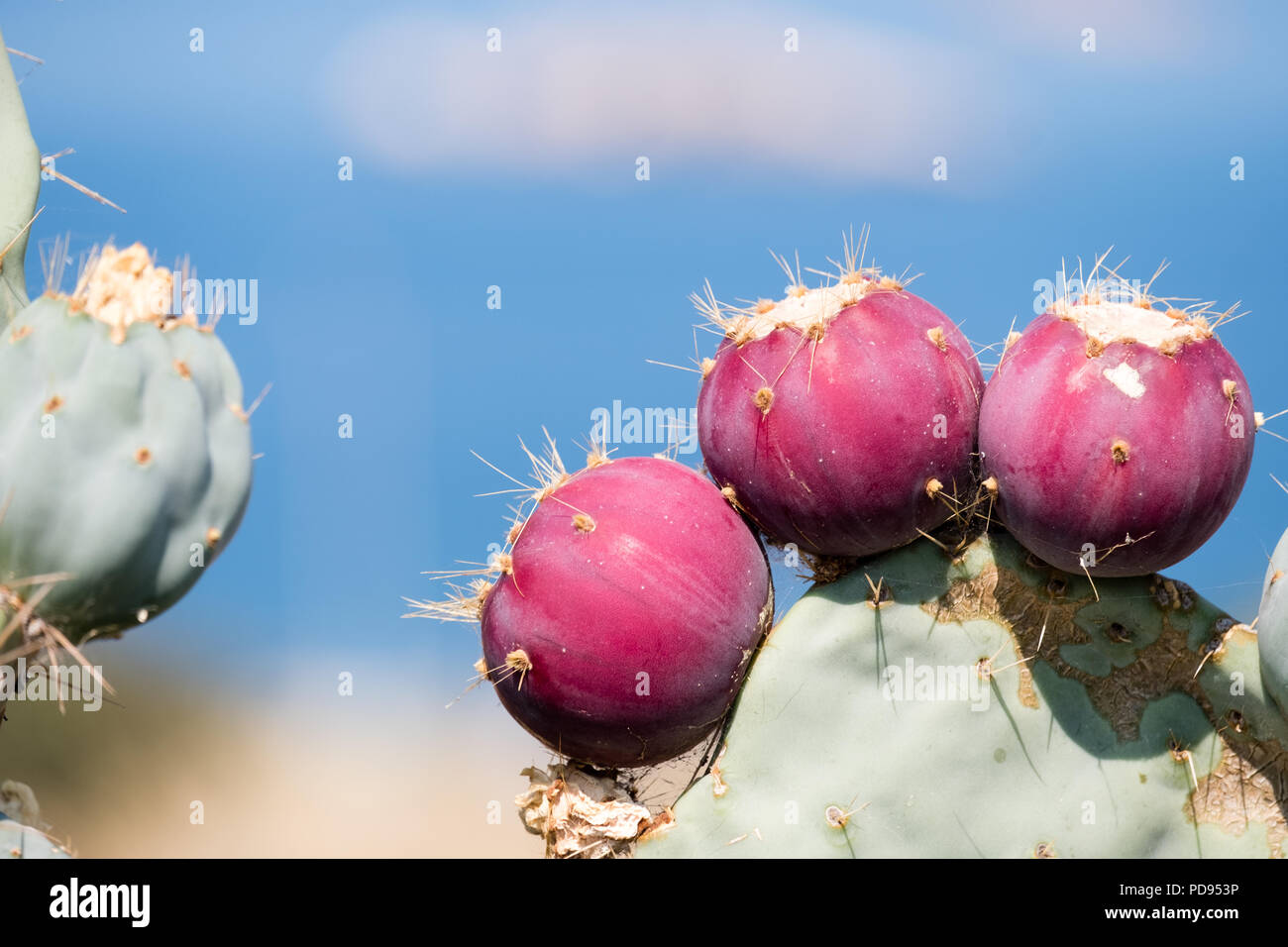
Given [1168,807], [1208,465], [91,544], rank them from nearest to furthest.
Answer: [91,544] < [1208,465] < [1168,807]

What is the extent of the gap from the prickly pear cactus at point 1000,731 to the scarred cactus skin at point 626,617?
0.11 m

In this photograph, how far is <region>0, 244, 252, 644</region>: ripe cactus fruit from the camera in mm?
1706

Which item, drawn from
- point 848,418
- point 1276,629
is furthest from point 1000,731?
point 848,418

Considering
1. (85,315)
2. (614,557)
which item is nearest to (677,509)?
(614,557)

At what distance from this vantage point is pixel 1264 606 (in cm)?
202

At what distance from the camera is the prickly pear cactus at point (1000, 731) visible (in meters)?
2.04

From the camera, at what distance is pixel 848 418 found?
1997 mm

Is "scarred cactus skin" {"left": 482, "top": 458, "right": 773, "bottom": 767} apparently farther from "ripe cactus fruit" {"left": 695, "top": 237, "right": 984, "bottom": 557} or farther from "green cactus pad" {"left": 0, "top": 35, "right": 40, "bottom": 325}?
"green cactus pad" {"left": 0, "top": 35, "right": 40, "bottom": 325}

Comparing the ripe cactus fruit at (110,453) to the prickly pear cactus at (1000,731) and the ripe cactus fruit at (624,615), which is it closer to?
the ripe cactus fruit at (624,615)

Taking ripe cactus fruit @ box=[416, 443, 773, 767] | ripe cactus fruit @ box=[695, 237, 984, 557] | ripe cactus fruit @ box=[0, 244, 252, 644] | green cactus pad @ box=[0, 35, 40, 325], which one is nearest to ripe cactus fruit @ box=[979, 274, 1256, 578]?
ripe cactus fruit @ box=[695, 237, 984, 557]

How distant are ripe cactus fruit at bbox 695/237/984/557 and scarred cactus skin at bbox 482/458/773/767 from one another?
0.12 m

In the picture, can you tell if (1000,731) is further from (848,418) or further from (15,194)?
(15,194)
